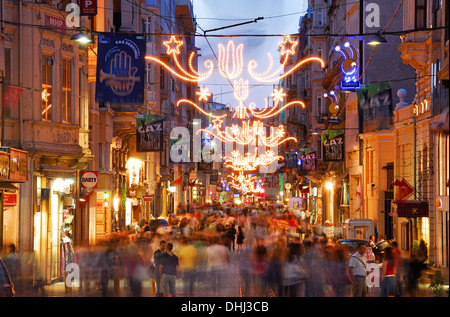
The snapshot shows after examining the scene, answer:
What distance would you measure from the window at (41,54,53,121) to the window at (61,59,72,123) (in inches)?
32.4

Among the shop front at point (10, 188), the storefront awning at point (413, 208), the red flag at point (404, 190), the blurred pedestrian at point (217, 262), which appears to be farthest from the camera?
the storefront awning at point (413, 208)

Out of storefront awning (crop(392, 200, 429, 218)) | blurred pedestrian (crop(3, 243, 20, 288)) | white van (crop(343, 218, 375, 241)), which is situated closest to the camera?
blurred pedestrian (crop(3, 243, 20, 288))

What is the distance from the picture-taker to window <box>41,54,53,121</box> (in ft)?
80.1

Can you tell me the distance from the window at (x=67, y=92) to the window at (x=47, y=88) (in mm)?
824

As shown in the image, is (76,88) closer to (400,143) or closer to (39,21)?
(39,21)

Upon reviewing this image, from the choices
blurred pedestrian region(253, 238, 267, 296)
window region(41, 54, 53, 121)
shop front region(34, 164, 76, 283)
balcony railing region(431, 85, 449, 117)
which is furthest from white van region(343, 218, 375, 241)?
window region(41, 54, 53, 121)

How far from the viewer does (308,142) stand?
240 ft

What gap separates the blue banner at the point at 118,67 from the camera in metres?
20.7

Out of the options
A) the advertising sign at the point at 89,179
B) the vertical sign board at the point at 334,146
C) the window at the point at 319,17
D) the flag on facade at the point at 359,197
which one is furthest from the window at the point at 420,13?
the window at the point at 319,17

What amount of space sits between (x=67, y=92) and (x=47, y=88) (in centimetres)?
135

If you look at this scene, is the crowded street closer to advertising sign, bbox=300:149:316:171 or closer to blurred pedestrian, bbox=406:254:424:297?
blurred pedestrian, bbox=406:254:424:297

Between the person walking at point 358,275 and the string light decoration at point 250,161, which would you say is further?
the string light decoration at point 250,161

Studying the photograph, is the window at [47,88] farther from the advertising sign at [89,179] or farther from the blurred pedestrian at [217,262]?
the blurred pedestrian at [217,262]

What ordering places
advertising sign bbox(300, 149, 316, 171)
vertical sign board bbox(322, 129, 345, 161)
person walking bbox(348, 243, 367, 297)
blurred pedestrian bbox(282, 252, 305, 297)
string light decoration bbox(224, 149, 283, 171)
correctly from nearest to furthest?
1. blurred pedestrian bbox(282, 252, 305, 297)
2. person walking bbox(348, 243, 367, 297)
3. vertical sign board bbox(322, 129, 345, 161)
4. advertising sign bbox(300, 149, 316, 171)
5. string light decoration bbox(224, 149, 283, 171)
